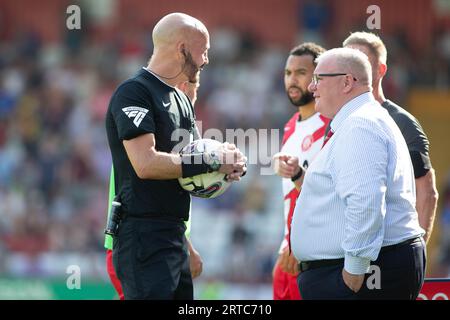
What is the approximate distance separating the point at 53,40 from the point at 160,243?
15871 millimetres

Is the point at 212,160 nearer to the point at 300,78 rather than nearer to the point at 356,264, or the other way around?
the point at 356,264

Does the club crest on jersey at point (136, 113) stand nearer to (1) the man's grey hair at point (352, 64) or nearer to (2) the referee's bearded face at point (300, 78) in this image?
(1) the man's grey hair at point (352, 64)

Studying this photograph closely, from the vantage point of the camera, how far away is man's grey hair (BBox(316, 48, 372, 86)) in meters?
5.57

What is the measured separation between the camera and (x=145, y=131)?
5.43 metres

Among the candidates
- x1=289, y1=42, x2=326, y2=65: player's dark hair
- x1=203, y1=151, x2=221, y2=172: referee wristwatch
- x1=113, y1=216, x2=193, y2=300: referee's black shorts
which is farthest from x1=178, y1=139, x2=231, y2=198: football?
x1=289, y1=42, x2=326, y2=65: player's dark hair

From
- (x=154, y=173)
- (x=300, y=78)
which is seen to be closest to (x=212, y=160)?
(x=154, y=173)

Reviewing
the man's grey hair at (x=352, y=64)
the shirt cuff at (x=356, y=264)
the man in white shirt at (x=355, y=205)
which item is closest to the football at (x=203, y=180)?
the man in white shirt at (x=355, y=205)

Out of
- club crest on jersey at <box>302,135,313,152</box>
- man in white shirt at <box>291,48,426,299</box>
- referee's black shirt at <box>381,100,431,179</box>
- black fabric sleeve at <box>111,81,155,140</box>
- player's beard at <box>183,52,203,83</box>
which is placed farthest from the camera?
club crest on jersey at <box>302,135,313,152</box>

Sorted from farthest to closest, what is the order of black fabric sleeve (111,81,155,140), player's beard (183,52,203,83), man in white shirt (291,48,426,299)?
player's beard (183,52,203,83), black fabric sleeve (111,81,155,140), man in white shirt (291,48,426,299)

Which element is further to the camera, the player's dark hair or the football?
the player's dark hair

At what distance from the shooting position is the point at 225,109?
18.2m

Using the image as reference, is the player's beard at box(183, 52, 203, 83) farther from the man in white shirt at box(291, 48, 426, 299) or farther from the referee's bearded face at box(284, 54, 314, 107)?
the referee's bearded face at box(284, 54, 314, 107)

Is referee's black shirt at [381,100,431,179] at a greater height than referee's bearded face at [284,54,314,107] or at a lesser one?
lesser

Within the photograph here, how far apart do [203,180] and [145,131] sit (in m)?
0.52
